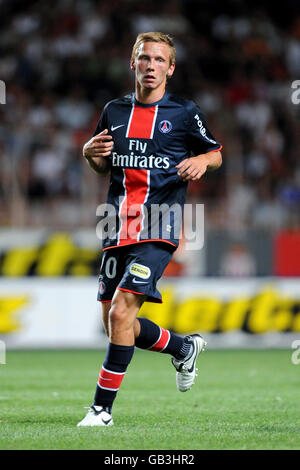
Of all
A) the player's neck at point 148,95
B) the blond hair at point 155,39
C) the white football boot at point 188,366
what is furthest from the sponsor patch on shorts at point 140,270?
the blond hair at point 155,39

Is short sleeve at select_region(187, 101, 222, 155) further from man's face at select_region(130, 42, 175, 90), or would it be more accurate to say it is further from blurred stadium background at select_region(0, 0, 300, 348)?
blurred stadium background at select_region(0, 0, 300, 348)

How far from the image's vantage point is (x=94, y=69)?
15.3 metres

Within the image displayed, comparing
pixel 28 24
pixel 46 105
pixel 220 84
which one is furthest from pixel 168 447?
pixel 28 24

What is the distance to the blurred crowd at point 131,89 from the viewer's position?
1251cm

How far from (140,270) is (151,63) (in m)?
1.28

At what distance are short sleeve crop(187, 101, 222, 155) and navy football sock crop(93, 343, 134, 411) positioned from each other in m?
1.37

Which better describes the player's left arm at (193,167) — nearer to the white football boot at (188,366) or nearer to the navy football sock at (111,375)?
the navy football sock at (111,375)

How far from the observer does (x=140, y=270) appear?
501 cm

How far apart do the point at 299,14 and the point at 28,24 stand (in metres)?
5.53

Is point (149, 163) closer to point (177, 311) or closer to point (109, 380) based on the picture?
point (109, 380)

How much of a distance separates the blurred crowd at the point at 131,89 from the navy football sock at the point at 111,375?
736 cm

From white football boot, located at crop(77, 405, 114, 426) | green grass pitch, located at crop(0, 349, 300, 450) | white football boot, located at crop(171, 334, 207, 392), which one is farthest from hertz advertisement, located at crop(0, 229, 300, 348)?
white football boot, located at crop(77, 405, 114, 426)

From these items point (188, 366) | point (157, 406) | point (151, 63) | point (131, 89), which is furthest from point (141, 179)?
point (131, 89)

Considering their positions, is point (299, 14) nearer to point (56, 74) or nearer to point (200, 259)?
point (56, 74)
